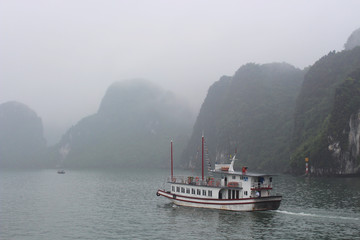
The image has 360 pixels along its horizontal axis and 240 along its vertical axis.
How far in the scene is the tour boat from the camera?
142 feet

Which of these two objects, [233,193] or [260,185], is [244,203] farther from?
[260,185]

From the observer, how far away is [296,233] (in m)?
34.0

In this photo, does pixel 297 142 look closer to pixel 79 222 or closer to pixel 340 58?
pixel 340 58

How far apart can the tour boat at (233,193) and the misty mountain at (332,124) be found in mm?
61757

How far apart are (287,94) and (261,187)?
160m

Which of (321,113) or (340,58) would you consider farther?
(340,58)

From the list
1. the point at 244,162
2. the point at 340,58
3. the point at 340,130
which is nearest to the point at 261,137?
the point at 244,162

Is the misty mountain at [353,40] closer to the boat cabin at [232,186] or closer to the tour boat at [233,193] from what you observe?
the boat cabin at [232,186]

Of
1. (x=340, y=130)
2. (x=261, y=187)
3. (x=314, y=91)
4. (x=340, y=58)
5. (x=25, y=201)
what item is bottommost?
(x=25, y=201)

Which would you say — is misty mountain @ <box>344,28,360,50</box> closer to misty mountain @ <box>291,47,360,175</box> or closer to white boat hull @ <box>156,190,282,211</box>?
misty mountain @ <box>291,47,360,175</box>

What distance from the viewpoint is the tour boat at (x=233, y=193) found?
43.2m

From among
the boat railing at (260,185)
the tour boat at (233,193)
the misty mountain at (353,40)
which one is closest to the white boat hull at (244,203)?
the tour boat at (233,193)

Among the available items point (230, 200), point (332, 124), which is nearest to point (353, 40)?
point (332, 124)

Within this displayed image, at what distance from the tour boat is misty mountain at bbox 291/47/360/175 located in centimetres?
6176
